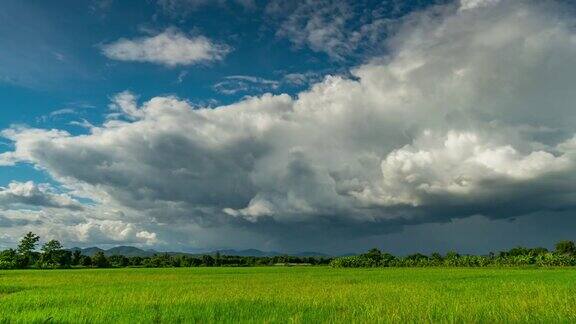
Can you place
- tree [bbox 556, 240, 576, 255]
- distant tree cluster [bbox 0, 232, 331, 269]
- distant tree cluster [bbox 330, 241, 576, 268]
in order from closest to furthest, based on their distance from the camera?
distant tree cluster [bbox 330, 241, 576, 268] → distant tree cluster [bbox 0, 232, 331, 269] → tree [bbox 556, 240, 576, 255]

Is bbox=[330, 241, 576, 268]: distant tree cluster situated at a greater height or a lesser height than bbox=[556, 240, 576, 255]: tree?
lesser

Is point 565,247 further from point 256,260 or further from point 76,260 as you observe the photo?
point 76,260

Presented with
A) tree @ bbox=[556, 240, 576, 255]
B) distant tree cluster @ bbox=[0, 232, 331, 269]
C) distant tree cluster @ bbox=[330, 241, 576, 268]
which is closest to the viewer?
distant tree cluster @ bbox=[330, 241, 576, 268]

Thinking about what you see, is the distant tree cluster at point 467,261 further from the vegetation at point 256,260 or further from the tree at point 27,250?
the tree at point 27,250

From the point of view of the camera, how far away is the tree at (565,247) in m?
126

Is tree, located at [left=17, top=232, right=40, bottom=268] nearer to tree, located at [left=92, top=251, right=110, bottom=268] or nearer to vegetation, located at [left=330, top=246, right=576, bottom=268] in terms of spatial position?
tree, located at [left=92, top=251, right=110, bottom=268]

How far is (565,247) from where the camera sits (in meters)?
128

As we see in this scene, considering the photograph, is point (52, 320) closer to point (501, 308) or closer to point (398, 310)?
point (398, 310)

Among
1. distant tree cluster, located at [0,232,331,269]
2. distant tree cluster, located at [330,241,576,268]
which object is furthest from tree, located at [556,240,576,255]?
distant tree cluster, located at [0,232,331,269]

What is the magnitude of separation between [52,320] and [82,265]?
114m

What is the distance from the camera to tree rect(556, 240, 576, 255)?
126 metres

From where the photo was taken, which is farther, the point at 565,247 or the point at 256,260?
the point at 256,260

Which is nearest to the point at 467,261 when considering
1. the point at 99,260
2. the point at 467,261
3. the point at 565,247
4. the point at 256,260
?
the point at 467,261

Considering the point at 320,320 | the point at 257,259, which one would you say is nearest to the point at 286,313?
the point at 320,320
